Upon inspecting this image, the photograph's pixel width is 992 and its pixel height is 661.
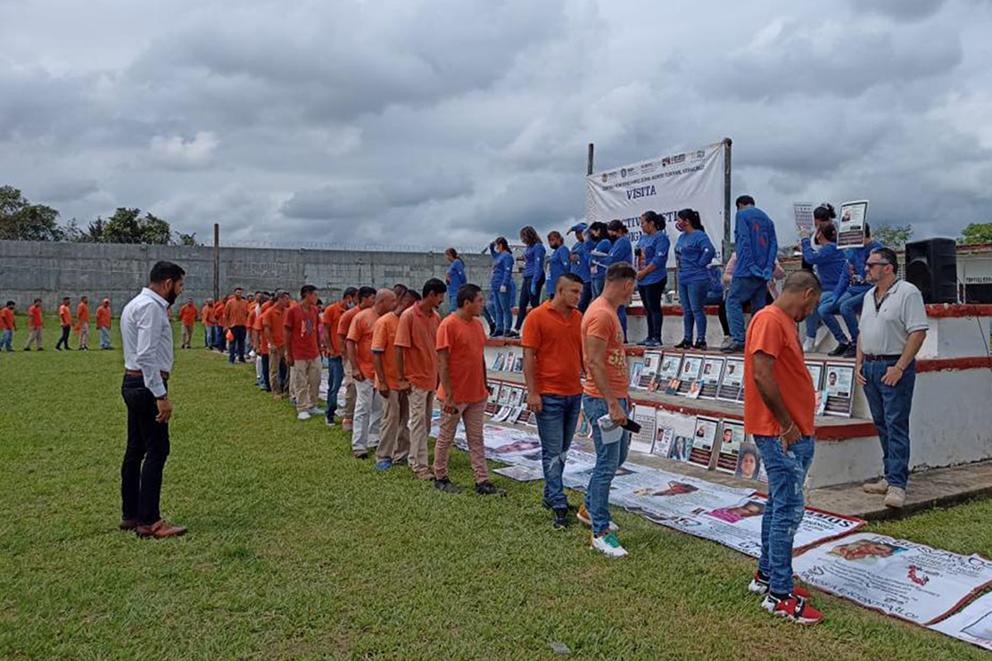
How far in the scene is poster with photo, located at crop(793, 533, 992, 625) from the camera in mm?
4083

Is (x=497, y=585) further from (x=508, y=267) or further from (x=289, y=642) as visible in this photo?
(x=508, y=267)

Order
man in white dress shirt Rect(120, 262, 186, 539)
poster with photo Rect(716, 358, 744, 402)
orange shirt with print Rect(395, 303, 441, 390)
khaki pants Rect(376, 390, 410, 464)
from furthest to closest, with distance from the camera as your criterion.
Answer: poster with photo Rect(716, 358, 744, 402), khaki pants Rect(376, 390, 410, 464), orange shirt with print Rect(395, 303, 441, 390), man in white dress shirt Rect(120, 262, 186, 539)

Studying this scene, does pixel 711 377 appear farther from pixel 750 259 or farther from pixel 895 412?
pixel 895 412

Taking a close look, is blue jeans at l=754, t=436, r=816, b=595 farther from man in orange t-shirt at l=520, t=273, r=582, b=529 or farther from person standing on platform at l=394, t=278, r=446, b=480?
person standing on platform at l=394, t=278, r=446, b=480

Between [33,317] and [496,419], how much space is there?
19.5 meters

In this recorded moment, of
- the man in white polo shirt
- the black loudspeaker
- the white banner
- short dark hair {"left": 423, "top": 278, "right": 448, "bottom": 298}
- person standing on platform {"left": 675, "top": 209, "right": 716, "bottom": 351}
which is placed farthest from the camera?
the white banner

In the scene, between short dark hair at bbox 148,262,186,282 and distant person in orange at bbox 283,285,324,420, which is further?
distant person in orange at bbox 283,285,324,420

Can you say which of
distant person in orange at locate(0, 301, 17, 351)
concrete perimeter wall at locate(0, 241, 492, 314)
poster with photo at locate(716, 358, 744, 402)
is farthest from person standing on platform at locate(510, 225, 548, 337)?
concrete perimeter wall at locate(0, 241, 492, 314)

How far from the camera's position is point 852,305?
788cm

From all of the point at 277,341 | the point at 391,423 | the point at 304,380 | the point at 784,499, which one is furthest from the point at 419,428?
the point at 277,341

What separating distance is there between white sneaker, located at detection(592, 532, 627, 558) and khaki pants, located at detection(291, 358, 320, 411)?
681 centimetres

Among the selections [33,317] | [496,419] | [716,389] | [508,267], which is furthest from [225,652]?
[33,317]

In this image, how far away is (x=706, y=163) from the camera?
11.3 m

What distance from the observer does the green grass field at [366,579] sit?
144 inches
